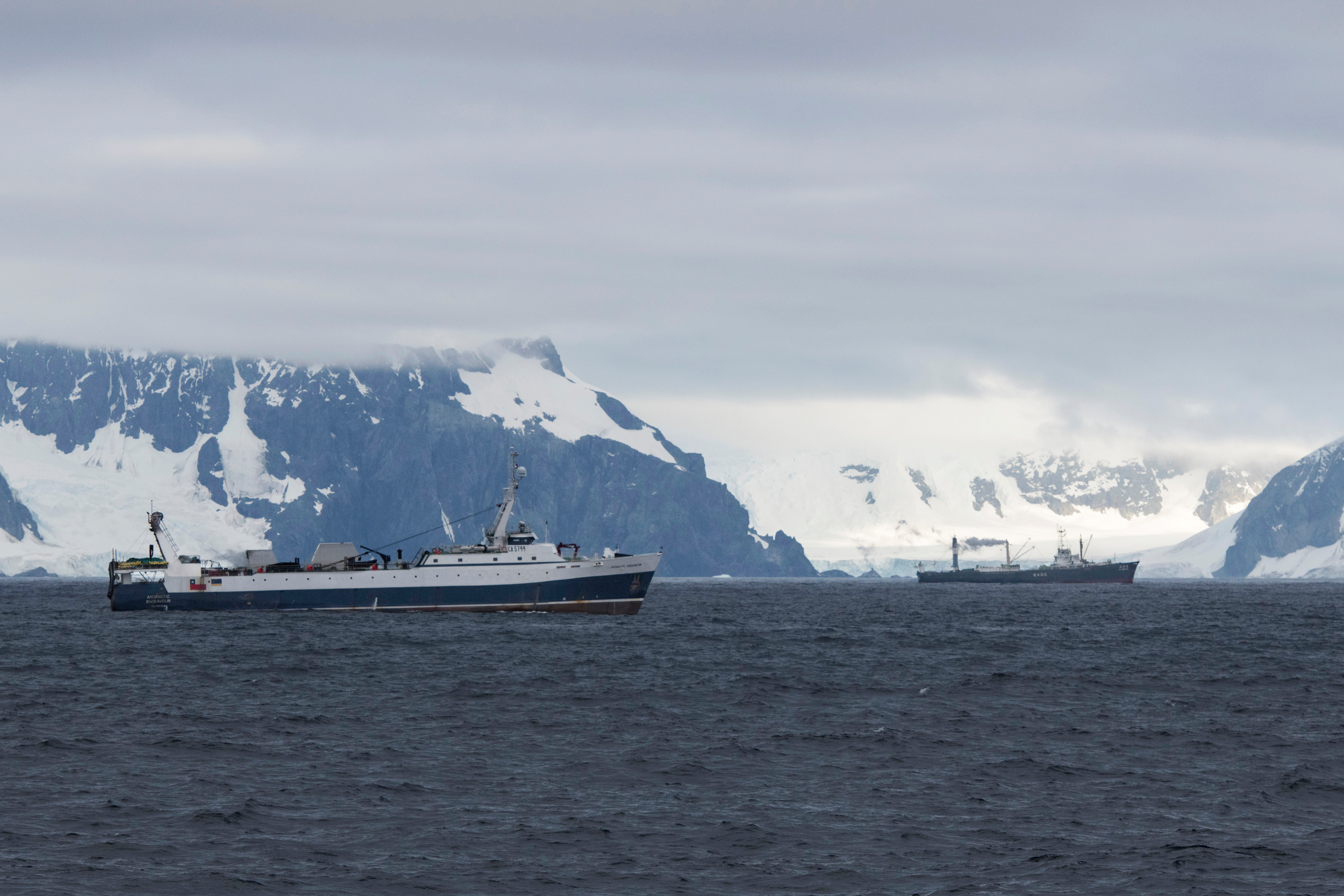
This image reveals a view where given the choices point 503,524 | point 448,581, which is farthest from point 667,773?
point 503,524

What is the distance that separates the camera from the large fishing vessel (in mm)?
130750

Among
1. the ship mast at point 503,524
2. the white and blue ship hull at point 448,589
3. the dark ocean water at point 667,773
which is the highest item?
the ship mast at point 503,524

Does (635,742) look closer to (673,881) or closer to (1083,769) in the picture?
(1083,769)

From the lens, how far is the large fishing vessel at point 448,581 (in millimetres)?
130750

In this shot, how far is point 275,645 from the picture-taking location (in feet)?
315

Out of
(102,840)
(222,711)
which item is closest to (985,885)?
(102,840)

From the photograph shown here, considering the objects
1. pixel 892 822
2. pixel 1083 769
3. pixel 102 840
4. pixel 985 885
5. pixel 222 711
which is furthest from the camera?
pixel 222 711

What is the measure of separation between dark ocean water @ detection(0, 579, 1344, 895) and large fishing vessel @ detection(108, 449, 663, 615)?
4127 centimetres

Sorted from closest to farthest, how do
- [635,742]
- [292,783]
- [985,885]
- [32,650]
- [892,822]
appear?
[985,885] < [892,822] < [292,783] < [635,742] < [32,650]

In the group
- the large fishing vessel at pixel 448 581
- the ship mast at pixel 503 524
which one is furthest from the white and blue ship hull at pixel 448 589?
the ship mast at pixel 503 524

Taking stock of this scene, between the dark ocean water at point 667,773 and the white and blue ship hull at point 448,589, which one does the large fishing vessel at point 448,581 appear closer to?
the white and blue ship hull at point 448,589

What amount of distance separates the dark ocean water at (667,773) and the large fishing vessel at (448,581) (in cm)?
4127

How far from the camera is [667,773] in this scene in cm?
4431

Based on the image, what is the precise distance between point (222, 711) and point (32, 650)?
44.1 m
